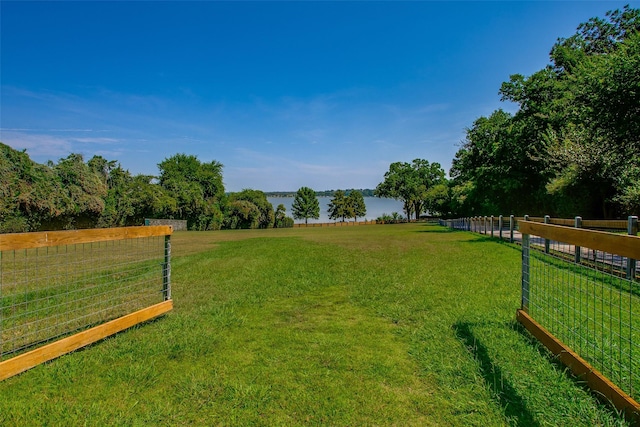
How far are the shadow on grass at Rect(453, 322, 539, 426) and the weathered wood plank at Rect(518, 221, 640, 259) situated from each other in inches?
51.4

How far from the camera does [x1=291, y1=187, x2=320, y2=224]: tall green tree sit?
94637 millimetres

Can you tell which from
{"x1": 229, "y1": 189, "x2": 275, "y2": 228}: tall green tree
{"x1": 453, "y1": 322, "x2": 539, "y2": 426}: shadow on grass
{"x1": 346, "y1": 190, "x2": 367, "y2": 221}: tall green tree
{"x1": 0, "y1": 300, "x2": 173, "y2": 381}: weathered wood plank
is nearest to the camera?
{"x1": 453, "y1": 322, "x2": 539, "y2": 426}: shadow on grass

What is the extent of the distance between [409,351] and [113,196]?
4024 cm

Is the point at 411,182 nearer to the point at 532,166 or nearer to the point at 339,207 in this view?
the point at 339,207

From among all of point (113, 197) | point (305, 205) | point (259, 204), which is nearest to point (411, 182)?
point (259, 204)

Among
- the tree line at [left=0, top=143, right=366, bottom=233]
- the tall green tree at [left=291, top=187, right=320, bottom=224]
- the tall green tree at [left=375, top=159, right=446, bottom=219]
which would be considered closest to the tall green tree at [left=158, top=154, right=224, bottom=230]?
the tree line at [left=0, top=143, right=366, bottom=233]

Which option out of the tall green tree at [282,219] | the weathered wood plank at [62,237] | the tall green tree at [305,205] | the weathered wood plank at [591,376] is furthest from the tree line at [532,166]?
the tall green tree at [305,205]

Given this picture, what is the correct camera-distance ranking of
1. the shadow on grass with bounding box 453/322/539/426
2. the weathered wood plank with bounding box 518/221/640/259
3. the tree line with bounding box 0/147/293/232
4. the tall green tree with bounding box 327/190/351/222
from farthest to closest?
1. the tall green tree with bounding box 327/190/351/222
2. the tree line with bounding box 0/147/293/232
3. the shadow on grass with bounding box 453/322/539/426
4. the weathered wood plank with bounding box 518/221/640/259

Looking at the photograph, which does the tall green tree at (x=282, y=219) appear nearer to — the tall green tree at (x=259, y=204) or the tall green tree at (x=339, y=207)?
the tall green tree at (x=259, y=204)

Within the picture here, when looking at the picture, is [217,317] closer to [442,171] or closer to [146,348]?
[146,348]

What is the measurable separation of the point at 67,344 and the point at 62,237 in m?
1.12

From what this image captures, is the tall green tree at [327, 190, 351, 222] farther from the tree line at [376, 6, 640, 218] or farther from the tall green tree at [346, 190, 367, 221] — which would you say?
the tree line at [376, 6, 640, 218]

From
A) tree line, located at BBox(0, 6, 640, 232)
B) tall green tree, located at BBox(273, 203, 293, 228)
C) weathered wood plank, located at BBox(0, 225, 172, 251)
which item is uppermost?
tree line, located at BBox(0, 6, 640, 232)

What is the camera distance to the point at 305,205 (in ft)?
313
